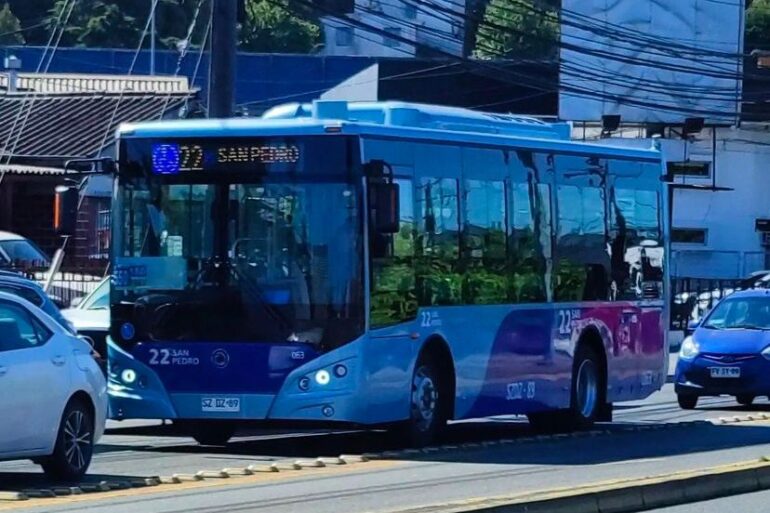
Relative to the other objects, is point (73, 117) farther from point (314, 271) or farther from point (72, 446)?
point (72, 446)

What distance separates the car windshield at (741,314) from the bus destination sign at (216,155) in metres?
11.1

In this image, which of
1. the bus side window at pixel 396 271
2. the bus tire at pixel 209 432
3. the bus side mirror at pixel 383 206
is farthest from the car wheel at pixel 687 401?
the bus side mirror at pixel 383 206

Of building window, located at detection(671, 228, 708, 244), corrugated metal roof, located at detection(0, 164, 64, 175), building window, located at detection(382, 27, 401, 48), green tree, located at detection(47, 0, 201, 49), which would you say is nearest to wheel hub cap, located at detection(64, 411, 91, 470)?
building window, located at detection(382, 27, 401, 48)

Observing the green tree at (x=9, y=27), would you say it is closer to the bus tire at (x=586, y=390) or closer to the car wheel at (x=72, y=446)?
the bus tire at (x=586, y=390)

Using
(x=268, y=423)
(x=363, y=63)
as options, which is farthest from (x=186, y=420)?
(x=363, y=63)

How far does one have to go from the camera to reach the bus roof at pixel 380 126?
17.0m

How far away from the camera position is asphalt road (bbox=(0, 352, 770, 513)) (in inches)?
498

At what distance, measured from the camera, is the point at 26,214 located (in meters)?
45.7

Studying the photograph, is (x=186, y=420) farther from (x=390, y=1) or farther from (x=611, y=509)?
(x=390, y=1)

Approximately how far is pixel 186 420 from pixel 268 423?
2.73ft

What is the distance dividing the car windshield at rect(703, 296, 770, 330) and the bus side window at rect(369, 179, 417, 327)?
9800 millimetres

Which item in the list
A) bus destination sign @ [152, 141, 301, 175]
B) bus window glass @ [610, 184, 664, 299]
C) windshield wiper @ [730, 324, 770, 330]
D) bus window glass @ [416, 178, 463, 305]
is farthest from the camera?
windshield wiper @ [730, 324, 770, 330]

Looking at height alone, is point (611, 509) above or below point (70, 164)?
below

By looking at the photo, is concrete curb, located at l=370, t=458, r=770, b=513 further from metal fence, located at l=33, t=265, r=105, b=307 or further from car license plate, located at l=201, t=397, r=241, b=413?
metal fence, located at l=33, t=265, r=105, b=307
